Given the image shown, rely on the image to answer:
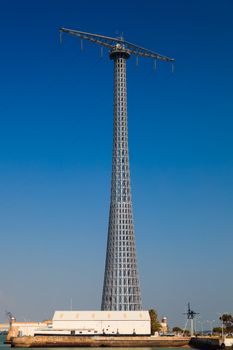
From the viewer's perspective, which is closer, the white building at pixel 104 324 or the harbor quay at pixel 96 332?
the harbor quay at pixel 96 332

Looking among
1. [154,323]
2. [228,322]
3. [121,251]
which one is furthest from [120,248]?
[228,322]

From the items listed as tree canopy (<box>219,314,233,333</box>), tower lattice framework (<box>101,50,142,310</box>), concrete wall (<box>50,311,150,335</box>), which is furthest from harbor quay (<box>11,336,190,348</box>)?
tree canopy (<box>219,314,233,333</box>)

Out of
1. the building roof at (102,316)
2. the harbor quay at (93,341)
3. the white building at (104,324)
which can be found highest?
the building roof at (102,316)

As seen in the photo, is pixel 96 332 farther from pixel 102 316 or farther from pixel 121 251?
pixel 121 251

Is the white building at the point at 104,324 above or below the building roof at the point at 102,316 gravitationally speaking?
below

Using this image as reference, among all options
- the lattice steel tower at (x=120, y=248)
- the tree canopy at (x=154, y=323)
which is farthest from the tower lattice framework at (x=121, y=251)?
the tree canopy at (x=154, y=323)

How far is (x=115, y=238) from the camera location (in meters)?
118

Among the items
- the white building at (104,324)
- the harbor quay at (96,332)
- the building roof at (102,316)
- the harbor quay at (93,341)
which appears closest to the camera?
the harbor quay at (93,341)

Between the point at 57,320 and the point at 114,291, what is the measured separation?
12.7 meters

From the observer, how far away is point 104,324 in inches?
4466

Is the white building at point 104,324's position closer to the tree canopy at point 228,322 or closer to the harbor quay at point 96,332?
A: the harbor quay at point 96,332

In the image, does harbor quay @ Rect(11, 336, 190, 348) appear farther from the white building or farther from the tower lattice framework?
the tower lattice framework

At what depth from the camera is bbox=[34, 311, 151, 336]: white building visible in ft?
370

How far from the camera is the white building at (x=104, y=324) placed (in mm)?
112875
